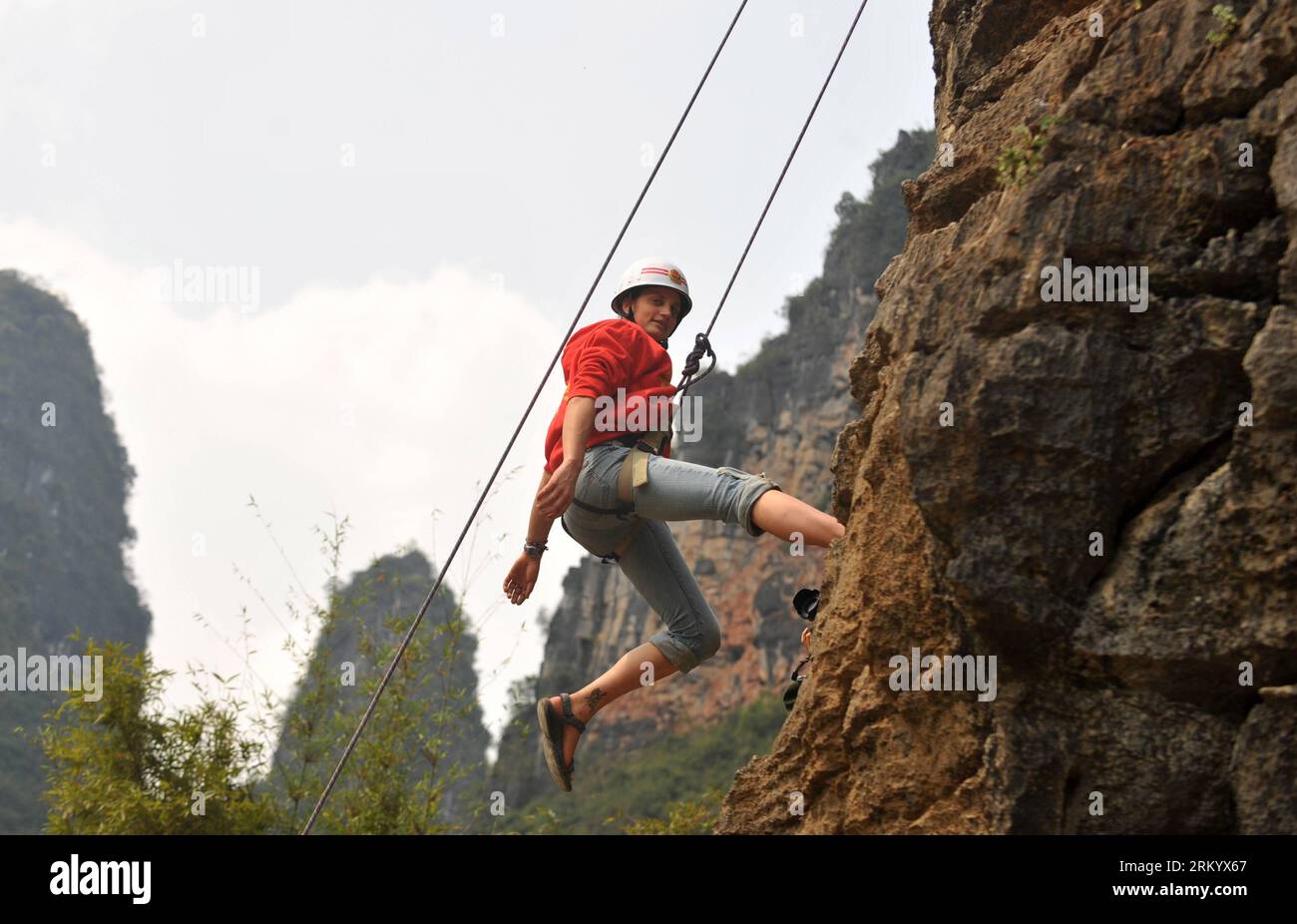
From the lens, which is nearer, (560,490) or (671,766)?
(560,490)

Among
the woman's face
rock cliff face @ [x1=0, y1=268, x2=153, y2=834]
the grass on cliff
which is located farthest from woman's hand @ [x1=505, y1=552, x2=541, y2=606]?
rock cliff face @ [x1=0, y1=268, x2=153, y2=834]

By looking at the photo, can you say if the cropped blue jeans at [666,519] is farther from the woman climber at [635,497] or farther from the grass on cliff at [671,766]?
the grass on cliff at [671,766]

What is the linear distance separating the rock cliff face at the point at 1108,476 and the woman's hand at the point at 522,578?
6.90 ft

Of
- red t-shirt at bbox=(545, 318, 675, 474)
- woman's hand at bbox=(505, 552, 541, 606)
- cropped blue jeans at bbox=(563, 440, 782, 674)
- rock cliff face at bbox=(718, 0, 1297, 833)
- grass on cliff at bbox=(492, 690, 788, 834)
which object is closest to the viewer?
rock cliff face at bbox=(718, 0, 1297, 833)

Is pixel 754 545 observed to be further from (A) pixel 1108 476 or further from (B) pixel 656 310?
(A) pixel 1108 476

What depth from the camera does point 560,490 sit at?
5.59m

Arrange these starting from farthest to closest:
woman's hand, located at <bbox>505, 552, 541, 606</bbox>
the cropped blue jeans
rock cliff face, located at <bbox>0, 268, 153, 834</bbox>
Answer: rock cliff face, located at <bbox>0, 268, 153, 834</bbox> → woman's hand, located at <bbox>505, 552, 541, 606</bbox> → the cropped blue jeans

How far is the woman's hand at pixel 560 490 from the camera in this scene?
5.55 meters

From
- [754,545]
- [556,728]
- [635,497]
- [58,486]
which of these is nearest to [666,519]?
[635,497]

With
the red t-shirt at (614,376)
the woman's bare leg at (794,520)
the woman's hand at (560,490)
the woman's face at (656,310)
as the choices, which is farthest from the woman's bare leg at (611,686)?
the woman's face at (656,310)

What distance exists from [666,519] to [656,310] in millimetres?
1185

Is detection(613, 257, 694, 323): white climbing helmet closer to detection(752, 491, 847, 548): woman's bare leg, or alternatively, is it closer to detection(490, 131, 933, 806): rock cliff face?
detection(752, 491, 847, 548): woman's bare leg

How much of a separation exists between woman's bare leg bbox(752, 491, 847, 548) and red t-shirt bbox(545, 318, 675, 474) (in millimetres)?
792

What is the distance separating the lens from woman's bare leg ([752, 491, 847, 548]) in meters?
5.20
